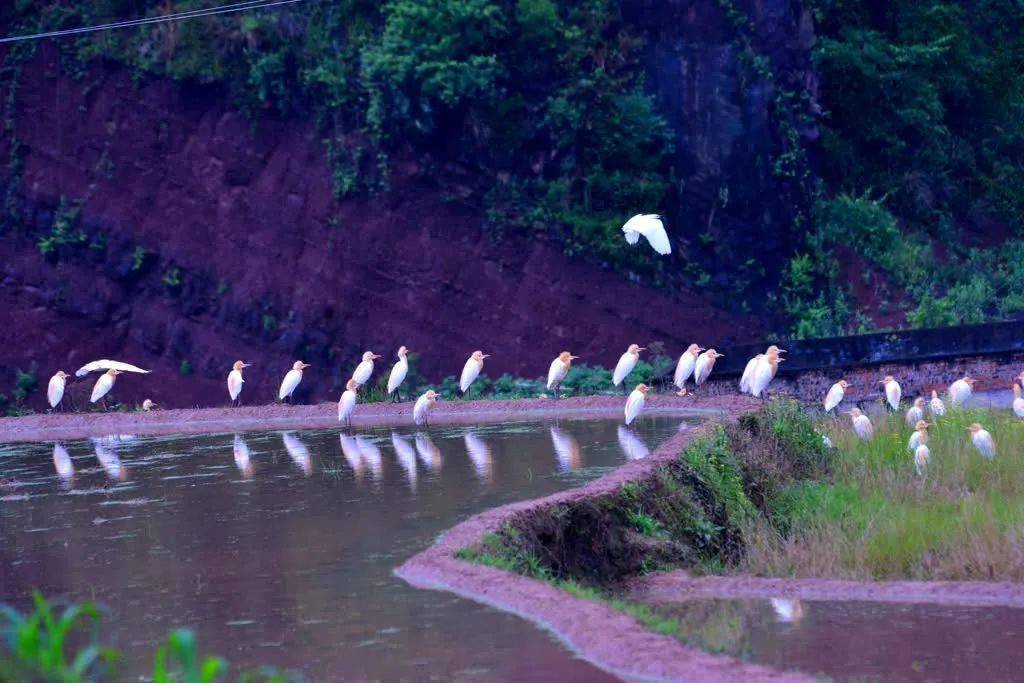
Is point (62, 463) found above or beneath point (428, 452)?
above

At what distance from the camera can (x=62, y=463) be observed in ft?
50.0

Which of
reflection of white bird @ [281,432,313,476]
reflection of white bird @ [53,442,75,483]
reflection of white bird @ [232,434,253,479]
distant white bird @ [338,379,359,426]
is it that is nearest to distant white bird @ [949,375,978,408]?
distant white bird @ [338,379,359,426]

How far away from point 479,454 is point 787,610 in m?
4.85

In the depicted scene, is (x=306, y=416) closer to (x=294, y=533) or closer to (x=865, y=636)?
(x=294, y=533)

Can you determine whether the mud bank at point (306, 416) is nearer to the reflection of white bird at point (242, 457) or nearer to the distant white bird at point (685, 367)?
the distant white bird at point (685, 367)

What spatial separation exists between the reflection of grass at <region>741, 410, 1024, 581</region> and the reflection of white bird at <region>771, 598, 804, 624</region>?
81cm

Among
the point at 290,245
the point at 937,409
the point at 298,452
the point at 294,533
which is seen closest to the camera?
the point at 294,533

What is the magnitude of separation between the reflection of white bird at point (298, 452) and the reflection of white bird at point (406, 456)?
33.2 inches

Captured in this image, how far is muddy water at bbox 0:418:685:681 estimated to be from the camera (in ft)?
25.3

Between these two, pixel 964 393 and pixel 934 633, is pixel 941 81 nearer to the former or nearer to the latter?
pixel 964 393

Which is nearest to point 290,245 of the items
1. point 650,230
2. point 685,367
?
point 685,367

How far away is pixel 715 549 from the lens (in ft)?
39.7

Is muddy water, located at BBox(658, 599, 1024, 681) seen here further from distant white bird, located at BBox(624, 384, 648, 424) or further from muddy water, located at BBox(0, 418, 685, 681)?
distant white bird, located at BBox(624, 384, 648, 424)

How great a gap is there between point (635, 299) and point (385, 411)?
9.73 m
